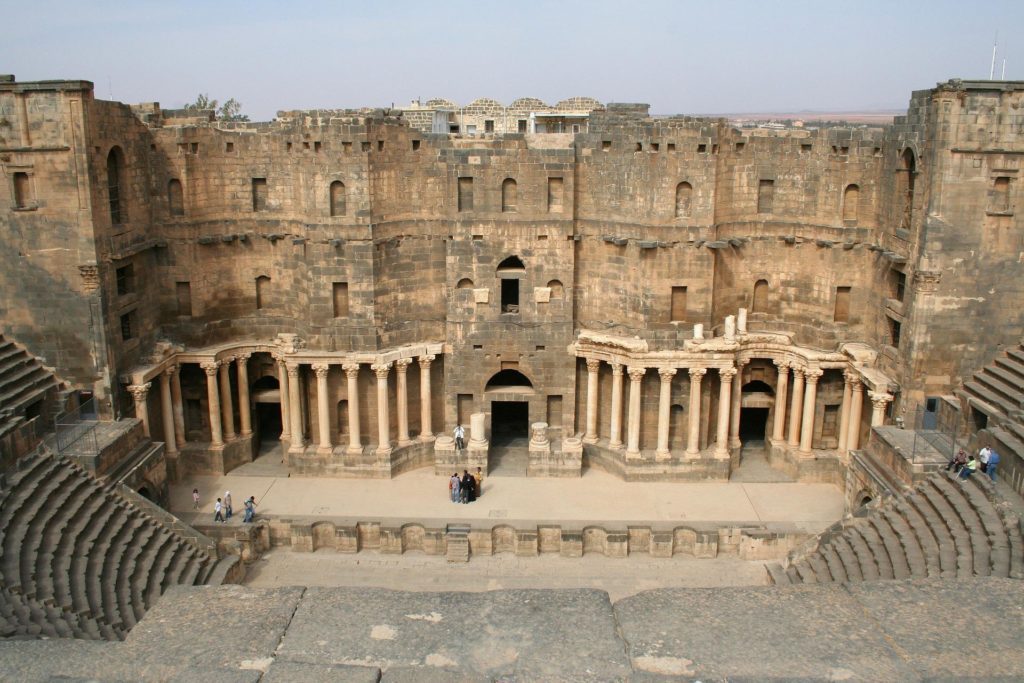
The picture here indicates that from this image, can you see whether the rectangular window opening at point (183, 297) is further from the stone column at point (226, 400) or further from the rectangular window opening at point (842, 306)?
the rectangular window opening at point (842, 306)

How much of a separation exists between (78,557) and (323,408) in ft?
39.9

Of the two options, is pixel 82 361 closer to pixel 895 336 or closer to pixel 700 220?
pixel 700 220

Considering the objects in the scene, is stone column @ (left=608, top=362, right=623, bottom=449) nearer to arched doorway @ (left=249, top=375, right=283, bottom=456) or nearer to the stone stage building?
the stone stage building

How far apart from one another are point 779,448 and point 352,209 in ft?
58.1

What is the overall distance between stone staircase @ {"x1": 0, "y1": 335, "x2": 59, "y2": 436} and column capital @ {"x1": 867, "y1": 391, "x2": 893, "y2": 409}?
2580cm

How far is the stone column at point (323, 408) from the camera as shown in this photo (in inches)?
1281

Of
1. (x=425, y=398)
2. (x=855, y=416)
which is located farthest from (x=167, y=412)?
(x=855, y=416)

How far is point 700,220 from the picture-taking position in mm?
31609

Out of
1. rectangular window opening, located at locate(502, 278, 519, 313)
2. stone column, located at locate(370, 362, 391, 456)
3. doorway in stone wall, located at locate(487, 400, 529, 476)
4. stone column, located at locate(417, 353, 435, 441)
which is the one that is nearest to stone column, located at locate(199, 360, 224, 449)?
stone column, located at locate(370, 362, 391, 456)

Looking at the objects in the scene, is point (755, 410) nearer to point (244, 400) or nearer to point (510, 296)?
point (510, 296)

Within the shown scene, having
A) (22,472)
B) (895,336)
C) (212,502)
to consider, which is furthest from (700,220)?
(22,472)

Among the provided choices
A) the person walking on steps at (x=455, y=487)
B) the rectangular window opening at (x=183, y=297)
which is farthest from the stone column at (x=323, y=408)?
the rectangular window opening at (x=183, y=297)

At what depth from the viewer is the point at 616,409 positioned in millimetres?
33062

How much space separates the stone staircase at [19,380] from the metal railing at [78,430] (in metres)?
1.01
